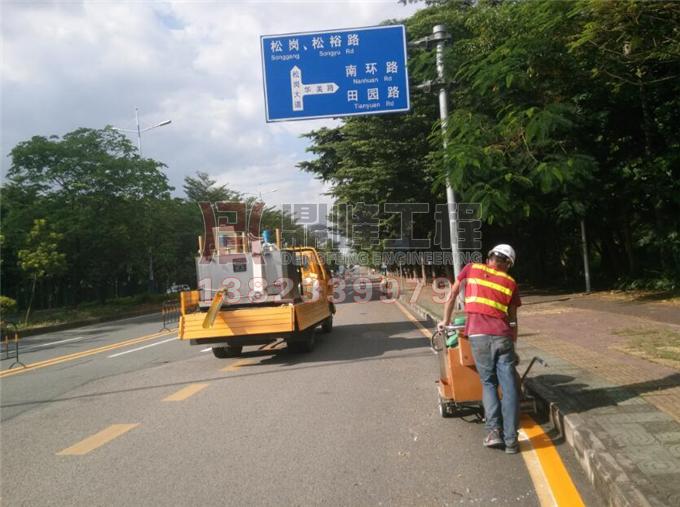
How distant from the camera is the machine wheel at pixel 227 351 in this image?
1176 cm

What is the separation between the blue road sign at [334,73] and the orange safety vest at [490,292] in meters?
7.98

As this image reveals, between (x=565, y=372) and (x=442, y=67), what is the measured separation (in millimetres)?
7663

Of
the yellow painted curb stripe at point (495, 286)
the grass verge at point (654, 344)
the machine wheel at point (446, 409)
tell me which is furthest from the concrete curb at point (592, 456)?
the grass verge at point (654, 344)

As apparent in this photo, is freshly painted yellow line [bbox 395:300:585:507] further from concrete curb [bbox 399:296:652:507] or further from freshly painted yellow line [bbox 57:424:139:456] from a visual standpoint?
freshly painted yellow line [bbox 57:424:139:456]

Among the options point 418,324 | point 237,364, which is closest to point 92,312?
point 418,324

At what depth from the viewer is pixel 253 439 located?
5.80 metres

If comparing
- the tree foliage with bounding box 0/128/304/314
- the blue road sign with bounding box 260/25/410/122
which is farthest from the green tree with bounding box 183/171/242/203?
the blue road sign with bounding box 260/25/410/122

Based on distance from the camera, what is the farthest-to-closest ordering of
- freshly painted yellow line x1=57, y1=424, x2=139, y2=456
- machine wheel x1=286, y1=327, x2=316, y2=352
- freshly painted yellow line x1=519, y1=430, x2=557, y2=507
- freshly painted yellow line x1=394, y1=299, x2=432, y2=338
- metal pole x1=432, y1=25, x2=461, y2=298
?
1. freshly painted yellow line x1=394, y1=299, x2=432, y2=338
2. metal pole x1=432, y1=25, x2=461, y2=298
3. machine wheel x1=286, y1=327, x2=316, y2=352
4. freshly painted yellow line x1=57, y1=424, x2=139, y2=456
5. freshly painted yellow line x1=519, y1=430, x2=557, y2=507

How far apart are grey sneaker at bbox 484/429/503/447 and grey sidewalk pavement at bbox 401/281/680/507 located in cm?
59

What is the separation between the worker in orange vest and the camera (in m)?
5.05

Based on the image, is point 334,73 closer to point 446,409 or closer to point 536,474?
point 446,409

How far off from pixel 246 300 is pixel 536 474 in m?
7.50

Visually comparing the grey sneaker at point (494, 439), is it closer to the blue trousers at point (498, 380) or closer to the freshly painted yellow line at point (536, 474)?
the blue trousers at point (498, 380)

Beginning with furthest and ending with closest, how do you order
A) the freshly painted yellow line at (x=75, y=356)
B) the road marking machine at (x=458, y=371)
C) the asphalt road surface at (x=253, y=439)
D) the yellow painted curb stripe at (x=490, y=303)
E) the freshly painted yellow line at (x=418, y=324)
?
the freshly painted yellow line at (x=418, y=324) < the freshly painted yellow line at (x=75, y=356) < the road marking machine at (x=458, y=371) < the yellow painted curb stripe at (x=490, y=303) < the asphalt road surface at (x=253, y=439)
